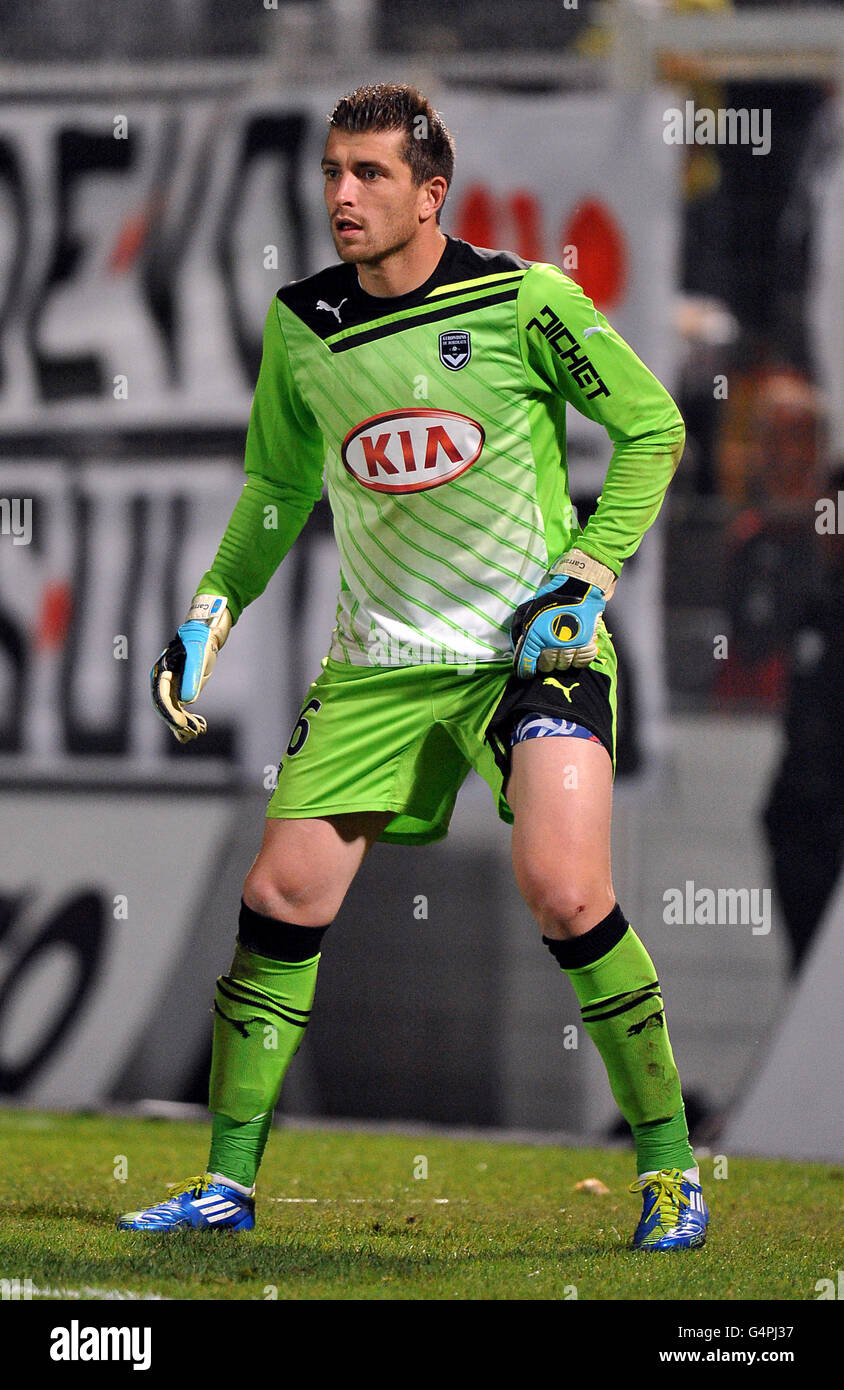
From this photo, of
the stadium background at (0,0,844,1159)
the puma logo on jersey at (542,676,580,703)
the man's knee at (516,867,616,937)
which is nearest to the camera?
the man's knee at (516,867,616,937)

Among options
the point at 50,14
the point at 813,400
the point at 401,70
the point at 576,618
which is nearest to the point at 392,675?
the point at 576,618

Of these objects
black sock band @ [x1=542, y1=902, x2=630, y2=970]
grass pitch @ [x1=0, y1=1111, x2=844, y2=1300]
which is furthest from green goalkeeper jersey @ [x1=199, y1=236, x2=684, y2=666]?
grass pitch @ [x1=0, y1=1111, x2=844, y2=1300]

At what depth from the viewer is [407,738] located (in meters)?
3.71

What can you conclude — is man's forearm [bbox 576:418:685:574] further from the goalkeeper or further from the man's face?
the man's face

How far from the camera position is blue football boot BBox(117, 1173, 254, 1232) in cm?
361

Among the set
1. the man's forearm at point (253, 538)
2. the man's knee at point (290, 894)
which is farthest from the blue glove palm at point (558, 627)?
the man's forearm at point (253, 538)

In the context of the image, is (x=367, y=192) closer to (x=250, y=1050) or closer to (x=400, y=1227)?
(x=250, y=1050)

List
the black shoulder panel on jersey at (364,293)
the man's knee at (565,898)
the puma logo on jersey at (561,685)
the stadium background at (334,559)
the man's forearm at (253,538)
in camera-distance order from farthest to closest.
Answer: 1. the stadium background at (334,559)
2. the man's forearm at (253,538)
3. the black shoulder panel on jersey at (364,293)
4. the puma logo on jersey at (561,685)
5. the man's knee at (565,898)

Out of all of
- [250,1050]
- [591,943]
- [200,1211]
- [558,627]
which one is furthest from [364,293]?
Result: [200,1211]

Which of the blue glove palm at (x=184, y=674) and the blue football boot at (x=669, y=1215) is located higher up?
the blue glove palm at (x=184, y=674)

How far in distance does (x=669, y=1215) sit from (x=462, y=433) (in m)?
1.57

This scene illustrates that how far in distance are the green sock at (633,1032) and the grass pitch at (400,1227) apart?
0.22 metres

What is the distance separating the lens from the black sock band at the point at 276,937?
366 centimetres

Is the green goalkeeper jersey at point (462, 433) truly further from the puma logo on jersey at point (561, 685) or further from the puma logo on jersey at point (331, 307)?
the puma logo on jersey at point (561, 685)
